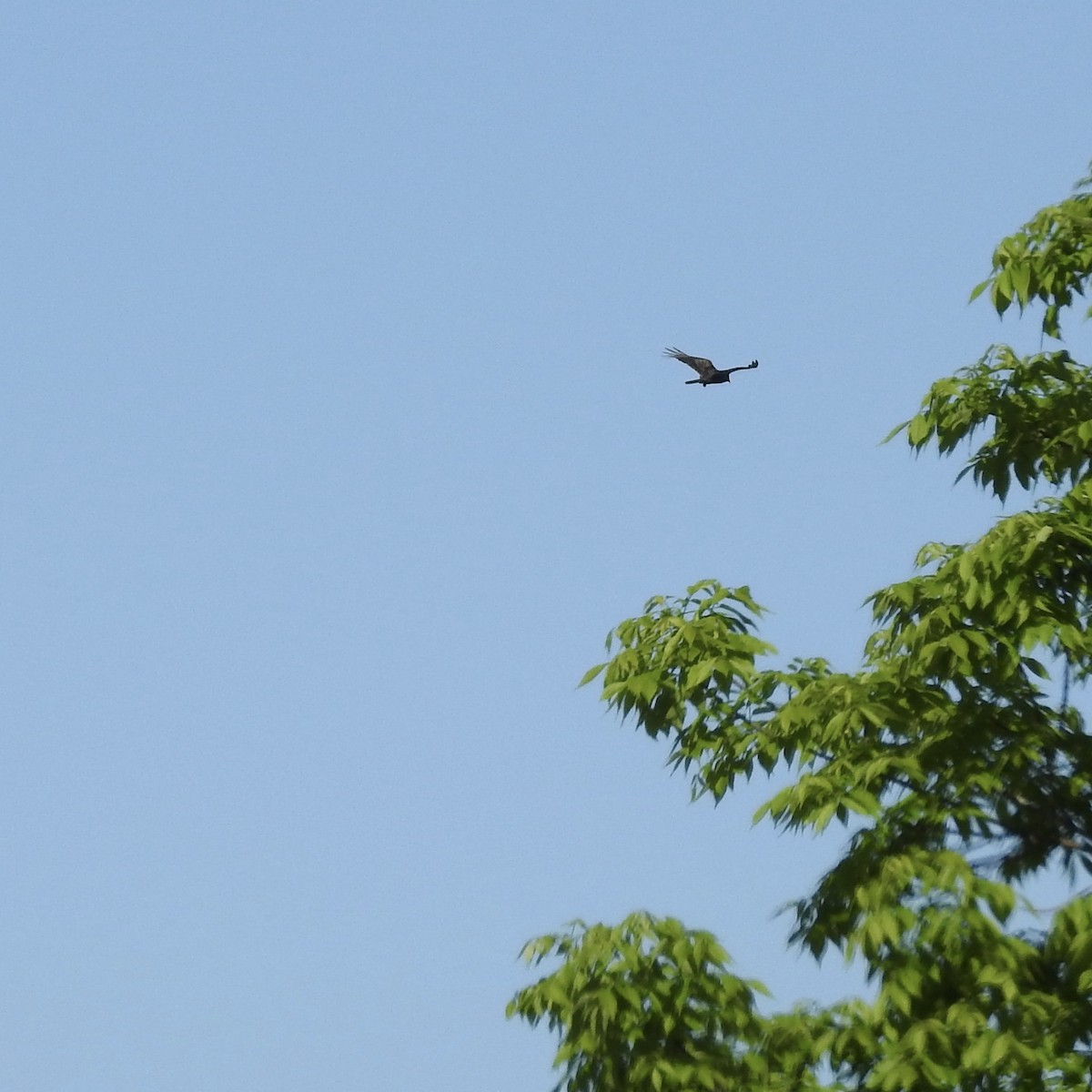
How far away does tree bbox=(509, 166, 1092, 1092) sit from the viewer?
11211 millimetres

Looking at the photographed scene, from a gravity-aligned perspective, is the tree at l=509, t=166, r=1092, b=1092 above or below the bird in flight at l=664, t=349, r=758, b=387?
below

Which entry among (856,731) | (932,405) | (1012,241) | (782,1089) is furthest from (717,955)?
(1012,241)

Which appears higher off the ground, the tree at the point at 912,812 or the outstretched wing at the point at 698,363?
the outstretched wing at the point at 698,363

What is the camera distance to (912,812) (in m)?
12.3

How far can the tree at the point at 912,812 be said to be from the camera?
36.8 feet

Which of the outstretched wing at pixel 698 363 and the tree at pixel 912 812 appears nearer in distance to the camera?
the tree at pixel 912 812

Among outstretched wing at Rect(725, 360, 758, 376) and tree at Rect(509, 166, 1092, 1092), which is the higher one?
outstretched wing at Rect(725, 360, 758, 376)

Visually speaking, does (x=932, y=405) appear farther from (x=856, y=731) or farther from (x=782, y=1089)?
(x=782, y=1089)

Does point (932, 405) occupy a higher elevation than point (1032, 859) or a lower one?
higher

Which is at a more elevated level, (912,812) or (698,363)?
(698,363)

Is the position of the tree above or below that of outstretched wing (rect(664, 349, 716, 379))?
below

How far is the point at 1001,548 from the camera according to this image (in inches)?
495

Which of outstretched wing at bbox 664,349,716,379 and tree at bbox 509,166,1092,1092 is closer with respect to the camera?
tree at bbox 509,166,1092,1092

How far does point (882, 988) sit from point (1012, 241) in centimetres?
588
